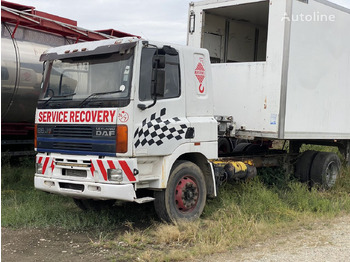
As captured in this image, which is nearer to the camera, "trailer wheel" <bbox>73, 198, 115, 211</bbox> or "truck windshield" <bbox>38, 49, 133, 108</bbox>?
"truck windshield" <bbox>38, 49, 133, 108</bbox>

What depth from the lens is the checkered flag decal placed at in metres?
5.84

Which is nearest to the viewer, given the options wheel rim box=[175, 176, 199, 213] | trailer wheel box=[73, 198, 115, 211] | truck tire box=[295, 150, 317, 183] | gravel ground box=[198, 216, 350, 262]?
gravel ground box=[198, 216, 350, 262]

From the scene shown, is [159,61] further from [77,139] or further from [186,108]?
[77,139]

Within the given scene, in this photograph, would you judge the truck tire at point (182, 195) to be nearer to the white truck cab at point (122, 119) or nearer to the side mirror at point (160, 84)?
the white truck cab at point (122, 119)

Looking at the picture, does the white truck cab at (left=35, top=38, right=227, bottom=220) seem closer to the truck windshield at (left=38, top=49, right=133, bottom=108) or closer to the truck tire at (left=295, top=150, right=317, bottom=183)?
the truck windshield at (left=38, top=49, right=133, bottom=108)

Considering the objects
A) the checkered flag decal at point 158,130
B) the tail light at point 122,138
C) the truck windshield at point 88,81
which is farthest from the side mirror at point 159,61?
the tail light at point 122,138

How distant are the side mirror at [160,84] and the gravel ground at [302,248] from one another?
213cm

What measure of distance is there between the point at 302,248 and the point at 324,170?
3.79m

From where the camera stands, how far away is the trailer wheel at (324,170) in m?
8.84

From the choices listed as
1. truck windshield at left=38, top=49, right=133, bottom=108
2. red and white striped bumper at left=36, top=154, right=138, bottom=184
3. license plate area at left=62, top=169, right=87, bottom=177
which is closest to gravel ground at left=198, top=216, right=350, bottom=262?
red and white striped bumper at left=36, top=154, right=138, bottom=184

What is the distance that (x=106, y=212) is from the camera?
709 centimetres

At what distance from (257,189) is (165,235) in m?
2.59

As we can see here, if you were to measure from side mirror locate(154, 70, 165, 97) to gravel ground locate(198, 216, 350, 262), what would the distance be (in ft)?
6.99

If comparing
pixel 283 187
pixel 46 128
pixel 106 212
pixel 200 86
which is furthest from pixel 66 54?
pixel 283 187
